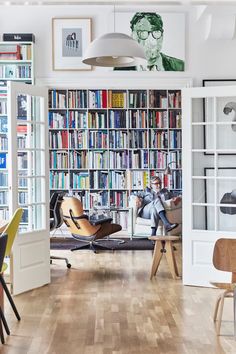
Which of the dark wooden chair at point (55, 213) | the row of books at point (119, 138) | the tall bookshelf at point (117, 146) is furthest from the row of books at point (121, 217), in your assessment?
the dark wooden chair at point (55, 213)

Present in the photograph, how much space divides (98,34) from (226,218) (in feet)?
10.6

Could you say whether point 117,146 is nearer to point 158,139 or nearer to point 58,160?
point 158,139

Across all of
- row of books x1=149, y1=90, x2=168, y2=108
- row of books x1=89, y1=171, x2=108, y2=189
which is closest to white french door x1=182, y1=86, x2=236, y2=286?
row of books x1=149, y1=90, x2=168, y2=108

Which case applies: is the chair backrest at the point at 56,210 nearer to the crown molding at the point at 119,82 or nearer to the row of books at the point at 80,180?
the crown molding at the point at 119,82

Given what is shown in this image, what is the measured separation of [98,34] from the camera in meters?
9.31

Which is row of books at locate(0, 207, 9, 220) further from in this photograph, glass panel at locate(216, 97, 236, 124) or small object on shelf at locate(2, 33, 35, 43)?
glass panel at locate(216, 97, 236, 124)

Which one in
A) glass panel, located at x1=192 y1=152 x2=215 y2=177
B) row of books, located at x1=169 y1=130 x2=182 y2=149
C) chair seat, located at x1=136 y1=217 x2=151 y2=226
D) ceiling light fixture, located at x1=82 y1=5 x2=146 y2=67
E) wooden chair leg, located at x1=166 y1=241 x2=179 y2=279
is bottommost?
wooden chair leg, located at x1=166 y1=241 x2=179 y2=279

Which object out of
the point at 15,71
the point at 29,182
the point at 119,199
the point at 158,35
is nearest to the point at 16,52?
the point at 15,71

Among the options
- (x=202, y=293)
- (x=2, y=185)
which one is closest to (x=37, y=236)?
(x=2, y=185)

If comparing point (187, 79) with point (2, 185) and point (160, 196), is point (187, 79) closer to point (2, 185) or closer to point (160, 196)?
point (160, 196)

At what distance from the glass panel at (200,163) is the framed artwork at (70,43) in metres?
2.29

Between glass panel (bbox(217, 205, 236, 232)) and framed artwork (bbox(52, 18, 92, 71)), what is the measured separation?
2.86m

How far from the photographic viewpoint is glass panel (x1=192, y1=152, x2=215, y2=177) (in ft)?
25.3

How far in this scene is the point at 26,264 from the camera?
742 cm
